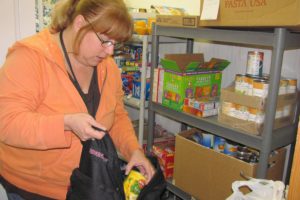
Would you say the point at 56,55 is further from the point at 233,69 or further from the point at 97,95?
the point at 233,69

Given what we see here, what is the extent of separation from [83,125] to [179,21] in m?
1.04

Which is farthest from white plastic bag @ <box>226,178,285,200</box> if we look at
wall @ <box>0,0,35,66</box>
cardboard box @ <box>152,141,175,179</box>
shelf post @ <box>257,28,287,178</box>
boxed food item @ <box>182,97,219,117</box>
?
wall @ <box>0,0,35,66</box>

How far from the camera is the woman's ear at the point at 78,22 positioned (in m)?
1.12

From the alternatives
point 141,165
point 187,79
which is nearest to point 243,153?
point 187,79

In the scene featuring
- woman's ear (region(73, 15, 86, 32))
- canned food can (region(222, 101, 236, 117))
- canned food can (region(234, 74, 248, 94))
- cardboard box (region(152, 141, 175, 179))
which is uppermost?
woman's ear (region(73, 15, 86, 32))

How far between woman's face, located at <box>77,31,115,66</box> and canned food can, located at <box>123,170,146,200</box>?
0.47 meters

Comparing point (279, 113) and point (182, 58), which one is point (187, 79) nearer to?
point (182, 58)

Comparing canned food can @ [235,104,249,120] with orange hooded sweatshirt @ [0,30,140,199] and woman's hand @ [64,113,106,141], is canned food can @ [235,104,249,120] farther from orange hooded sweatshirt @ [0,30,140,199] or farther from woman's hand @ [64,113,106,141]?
woman's hand @ [64,113,106,141]

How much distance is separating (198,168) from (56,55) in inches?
41.9

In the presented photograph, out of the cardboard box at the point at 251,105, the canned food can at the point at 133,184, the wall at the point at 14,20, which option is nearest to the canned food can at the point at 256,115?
the cardboard box at the point at 251,105

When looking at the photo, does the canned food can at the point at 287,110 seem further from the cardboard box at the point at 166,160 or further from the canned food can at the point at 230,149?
the cardboard box at the point at 166,160

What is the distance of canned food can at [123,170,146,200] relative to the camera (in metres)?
1.12

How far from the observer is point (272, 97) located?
1365 millimetres

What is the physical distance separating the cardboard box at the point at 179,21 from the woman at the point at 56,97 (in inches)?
22.5
